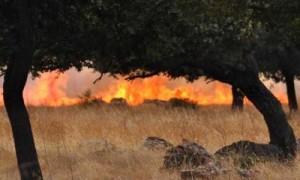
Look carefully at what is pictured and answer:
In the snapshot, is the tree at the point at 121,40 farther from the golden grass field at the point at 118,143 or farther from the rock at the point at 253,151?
the golden grass field at the point at 118,143

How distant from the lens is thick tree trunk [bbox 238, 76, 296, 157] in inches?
568

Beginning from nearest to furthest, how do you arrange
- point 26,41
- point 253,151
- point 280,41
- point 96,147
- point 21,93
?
point 26,41 → point 21,93 → point 253,151 → point 96,147 → point 280,41

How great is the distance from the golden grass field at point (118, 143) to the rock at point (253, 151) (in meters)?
0.87

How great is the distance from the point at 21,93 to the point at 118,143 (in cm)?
862

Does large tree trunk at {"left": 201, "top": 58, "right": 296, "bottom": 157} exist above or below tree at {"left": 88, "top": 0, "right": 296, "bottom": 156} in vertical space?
below

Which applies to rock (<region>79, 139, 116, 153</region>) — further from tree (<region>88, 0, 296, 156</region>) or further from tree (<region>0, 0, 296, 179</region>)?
tree (<region>0, 0, 296, 179</region>)

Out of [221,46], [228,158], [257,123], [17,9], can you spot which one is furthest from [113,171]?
[257,123]

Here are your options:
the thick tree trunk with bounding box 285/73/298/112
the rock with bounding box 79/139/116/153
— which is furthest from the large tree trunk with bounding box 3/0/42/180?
the thick tree trunk with bounding box 285/73/298/112

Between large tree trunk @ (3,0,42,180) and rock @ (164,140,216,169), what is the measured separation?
329cm

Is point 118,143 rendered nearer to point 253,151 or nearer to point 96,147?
point 96,147

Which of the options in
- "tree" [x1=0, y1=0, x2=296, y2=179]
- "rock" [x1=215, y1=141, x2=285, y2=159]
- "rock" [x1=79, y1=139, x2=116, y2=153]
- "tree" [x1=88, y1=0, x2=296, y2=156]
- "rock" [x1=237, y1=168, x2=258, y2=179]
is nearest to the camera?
"tree" [x1=0, y1=0, x2=296, y2=179]

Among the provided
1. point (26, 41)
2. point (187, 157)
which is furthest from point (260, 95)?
point (26, 41)

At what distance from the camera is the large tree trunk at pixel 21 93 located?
30.3ft

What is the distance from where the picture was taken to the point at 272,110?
1454 centimetres
